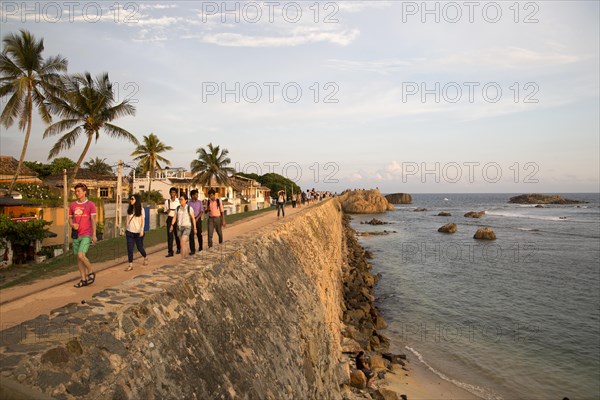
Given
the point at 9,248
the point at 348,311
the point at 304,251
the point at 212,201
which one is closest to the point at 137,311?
the point at 212,201

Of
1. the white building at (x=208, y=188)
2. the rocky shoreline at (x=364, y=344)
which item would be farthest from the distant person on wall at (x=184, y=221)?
the white building at (x=208, y=188)

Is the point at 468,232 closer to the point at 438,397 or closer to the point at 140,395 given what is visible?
the point at 438,397

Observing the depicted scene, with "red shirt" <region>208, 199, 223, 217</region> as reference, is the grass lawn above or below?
below

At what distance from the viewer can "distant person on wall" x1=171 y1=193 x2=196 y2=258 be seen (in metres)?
9.57

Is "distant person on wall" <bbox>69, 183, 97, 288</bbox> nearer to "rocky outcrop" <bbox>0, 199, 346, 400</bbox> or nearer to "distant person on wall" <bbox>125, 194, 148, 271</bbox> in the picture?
"distant person on wall" <bbox>125, 194, 148, 271</bbox>

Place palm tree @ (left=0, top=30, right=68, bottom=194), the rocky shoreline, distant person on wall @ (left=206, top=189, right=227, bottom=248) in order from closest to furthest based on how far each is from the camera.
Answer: the rocky shoreline, distant person on wall @ (left=206, top=189, right=227, bottom=248), palm tree @ (left=0, top=30, right=68, bottom=194)

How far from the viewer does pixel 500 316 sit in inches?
742

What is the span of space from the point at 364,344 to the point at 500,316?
356 inches

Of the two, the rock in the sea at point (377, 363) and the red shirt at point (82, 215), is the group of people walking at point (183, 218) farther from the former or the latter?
the rock in the sea at point (377, 363)

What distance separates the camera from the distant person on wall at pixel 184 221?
31.4 ft

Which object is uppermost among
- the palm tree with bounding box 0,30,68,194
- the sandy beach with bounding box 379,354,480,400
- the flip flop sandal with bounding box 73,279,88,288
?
the palm tree with bounding box 0,30,68,194

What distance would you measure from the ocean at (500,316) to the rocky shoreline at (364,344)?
2.77 ft

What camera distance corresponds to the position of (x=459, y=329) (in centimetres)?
1708

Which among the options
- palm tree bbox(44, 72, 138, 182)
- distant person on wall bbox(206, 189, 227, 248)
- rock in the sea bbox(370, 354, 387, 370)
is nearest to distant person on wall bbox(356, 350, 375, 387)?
rock in the sea bbox(370, 354, 387, 370)
